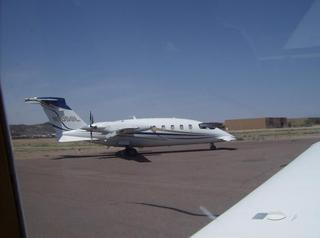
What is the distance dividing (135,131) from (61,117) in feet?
14.2

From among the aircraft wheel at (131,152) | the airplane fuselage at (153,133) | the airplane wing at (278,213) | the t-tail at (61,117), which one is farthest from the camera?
the aircraft wheel at (131,152)

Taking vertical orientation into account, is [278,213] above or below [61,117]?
below

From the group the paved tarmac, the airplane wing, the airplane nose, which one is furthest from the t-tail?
the airplane wing

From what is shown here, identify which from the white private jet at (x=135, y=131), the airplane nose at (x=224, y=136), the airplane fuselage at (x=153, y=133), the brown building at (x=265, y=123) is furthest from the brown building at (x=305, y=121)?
the airplane nose at (x=224, y=136)

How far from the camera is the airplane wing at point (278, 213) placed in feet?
5.41

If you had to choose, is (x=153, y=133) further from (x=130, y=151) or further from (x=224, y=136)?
(x=224, y=136)

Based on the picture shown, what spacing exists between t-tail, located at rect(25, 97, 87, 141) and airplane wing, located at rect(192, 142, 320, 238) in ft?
55.0

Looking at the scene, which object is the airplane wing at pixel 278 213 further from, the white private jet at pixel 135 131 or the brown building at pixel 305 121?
the white private jet at pixel 135 131

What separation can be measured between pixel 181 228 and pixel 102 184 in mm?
5561

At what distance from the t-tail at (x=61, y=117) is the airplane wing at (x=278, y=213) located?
1677 centimetres

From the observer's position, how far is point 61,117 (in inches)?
807

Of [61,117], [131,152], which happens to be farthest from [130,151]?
[61,117]

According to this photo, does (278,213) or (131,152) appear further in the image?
(131,152)

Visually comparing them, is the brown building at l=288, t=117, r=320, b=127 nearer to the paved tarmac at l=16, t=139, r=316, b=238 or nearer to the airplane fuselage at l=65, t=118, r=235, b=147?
the paved tarmac at l=16, t=139, r=316, b=238
